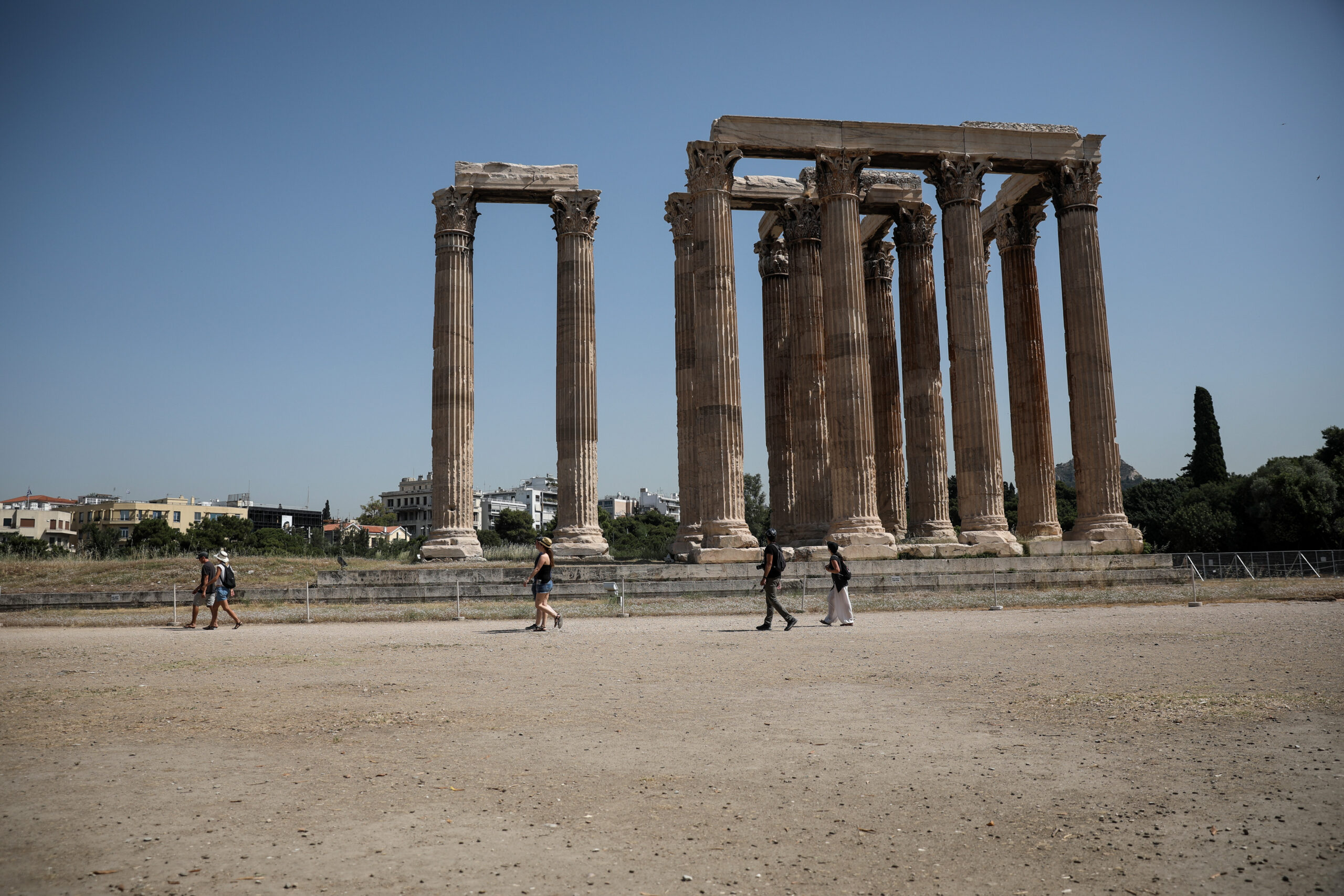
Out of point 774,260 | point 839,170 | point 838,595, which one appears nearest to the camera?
point 838,595

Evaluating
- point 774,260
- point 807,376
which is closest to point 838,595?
point 807,376

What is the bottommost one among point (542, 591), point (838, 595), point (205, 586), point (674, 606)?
point (674, 606)

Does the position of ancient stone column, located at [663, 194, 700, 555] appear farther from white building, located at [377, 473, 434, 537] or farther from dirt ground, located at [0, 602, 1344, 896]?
white building, located at [377, 473, 434, 537]

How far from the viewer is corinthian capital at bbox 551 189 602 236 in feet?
111

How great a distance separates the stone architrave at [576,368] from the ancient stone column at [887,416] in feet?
34.8

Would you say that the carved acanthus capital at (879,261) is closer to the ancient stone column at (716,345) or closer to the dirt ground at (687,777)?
the ancient stone column at (716,345)

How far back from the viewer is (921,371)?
34.8 meters

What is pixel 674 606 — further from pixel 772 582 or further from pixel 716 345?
pixel 716 345

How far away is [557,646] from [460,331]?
20.5 metres

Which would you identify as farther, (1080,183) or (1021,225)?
(1021,225)

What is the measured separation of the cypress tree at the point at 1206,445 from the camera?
2751 inches

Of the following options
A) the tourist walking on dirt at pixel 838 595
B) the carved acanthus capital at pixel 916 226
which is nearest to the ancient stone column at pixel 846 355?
the carved acanthus capital at pixel 916 226

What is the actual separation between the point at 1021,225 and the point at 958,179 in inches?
202

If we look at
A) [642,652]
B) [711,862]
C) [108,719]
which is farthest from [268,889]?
[642,652]
